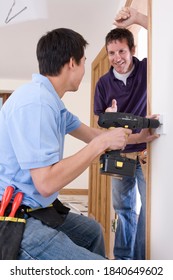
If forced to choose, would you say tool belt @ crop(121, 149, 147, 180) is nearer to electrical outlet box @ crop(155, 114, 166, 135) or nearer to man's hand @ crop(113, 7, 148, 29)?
electrical outlet box @ crop(155, 114, 166, 135)

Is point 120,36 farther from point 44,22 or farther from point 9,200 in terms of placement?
point 44,22

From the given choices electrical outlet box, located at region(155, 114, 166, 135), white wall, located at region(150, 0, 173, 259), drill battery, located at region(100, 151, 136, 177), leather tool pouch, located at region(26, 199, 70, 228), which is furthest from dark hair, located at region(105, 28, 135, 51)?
leather tool pouch, located at region(26, 199, 70, 228)

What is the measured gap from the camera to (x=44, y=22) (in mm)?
3371

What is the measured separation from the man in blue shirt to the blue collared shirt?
71cm

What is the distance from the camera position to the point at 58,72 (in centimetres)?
113

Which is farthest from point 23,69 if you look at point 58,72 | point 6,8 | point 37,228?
point 37,228

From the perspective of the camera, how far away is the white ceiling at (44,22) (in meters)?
2.28

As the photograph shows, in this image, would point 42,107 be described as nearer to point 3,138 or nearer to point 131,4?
point 3,138

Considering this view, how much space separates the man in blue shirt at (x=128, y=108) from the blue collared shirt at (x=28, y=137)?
2.34 feet

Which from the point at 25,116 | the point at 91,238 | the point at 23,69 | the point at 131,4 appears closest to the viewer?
the point at 25,116

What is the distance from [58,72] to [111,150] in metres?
0.37

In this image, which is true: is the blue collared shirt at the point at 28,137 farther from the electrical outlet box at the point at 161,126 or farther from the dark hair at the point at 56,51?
the electrical outlet box at the point at 161,126

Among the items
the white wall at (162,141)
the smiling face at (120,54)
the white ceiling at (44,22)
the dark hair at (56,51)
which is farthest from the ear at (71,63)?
the white ceiling at (44,22)

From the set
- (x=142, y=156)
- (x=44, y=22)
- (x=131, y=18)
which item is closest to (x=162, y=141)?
(x=142, y=156)
